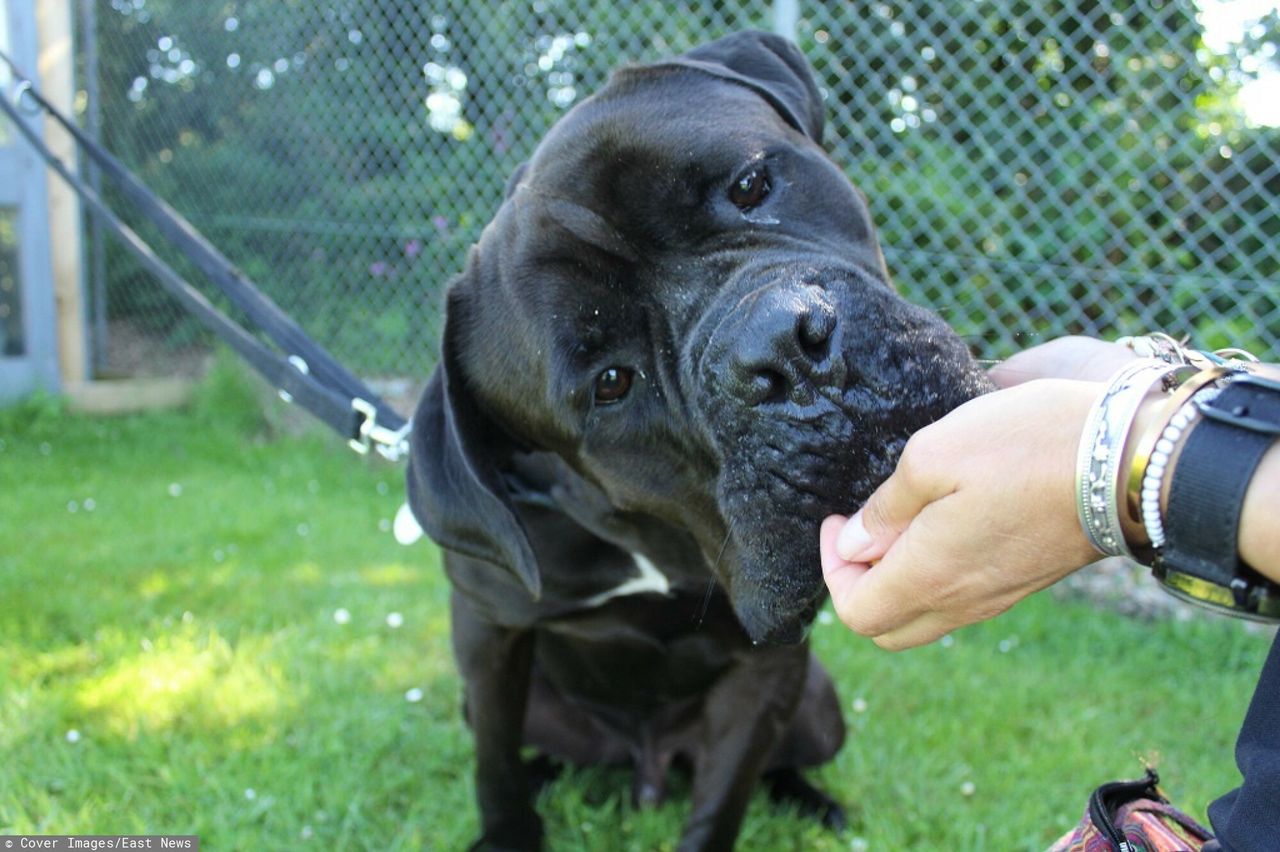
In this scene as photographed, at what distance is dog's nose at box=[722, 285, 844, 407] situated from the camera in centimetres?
146

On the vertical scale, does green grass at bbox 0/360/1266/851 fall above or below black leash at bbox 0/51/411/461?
below

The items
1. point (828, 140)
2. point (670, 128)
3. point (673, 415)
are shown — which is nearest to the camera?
point (673, 415)

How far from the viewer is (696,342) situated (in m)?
1.78

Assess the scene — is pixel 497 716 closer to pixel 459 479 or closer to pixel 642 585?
pixel 642 585

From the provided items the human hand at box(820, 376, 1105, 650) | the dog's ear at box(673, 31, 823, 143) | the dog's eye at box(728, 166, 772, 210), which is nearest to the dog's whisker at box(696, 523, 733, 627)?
the human hand at box(820, 376, 1105, 650)

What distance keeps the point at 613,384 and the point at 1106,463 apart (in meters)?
1.08

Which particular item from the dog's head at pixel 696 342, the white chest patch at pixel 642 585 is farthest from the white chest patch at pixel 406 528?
the white chest patch at pixel 642 585

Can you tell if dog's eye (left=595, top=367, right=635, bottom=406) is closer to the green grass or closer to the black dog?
the black dog

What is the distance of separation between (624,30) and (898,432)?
186 inches

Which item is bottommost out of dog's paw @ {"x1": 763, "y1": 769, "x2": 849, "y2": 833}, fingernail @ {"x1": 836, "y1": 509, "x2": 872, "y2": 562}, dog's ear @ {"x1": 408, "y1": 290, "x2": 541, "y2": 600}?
dog's paw @ {"x1": 763, "y1": 769, "x2": 849, "y2": 833}

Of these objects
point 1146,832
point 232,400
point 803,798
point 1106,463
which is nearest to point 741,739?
point 803,798

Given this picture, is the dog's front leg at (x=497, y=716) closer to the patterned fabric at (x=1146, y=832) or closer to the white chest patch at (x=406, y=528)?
the white chest patch at (x=406, y=528)

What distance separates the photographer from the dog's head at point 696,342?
A: 1508 mm

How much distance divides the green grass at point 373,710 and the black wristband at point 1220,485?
870 mm
